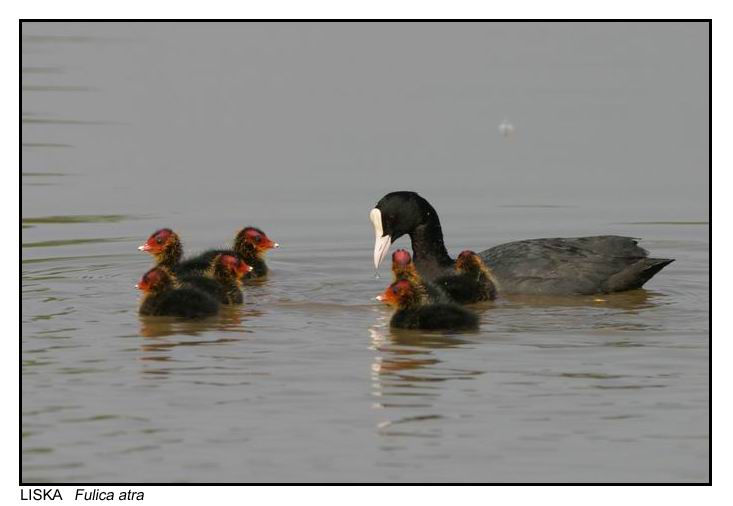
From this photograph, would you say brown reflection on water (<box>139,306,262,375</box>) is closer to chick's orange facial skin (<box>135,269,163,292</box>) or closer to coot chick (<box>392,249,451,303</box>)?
chick's orange facial skin (<box>135,269,163,292</box>)

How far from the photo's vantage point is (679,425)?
32.0 ft

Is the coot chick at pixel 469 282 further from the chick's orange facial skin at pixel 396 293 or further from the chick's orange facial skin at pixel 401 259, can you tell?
the chick's orange facial skin at pixel 396 293

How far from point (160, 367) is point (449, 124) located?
38.0 ft

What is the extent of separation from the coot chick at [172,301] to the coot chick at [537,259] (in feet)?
6.23

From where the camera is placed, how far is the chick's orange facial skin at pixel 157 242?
49.0 feet

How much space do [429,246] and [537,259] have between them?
1109 millimetres

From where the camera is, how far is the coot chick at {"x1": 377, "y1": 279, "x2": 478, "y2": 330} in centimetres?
1230

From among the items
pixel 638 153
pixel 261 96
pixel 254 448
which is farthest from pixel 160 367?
pixel 261 96

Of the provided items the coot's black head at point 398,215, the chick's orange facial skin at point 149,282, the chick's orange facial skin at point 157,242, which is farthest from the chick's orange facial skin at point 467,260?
the chick's orange facial skin at point 157,242

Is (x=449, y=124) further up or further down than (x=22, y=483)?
further up

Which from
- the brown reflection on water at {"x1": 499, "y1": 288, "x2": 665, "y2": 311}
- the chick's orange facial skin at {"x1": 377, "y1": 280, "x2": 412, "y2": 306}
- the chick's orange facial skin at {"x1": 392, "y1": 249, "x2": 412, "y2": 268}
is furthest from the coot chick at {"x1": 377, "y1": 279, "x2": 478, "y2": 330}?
the brown reflection on water at {"x1": 499, "y1": 288, "x2": 665, "y2": 311}

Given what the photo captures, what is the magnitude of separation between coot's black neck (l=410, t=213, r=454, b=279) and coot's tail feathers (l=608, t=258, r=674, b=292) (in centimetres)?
146

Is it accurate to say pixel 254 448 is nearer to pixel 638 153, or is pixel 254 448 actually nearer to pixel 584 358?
pixel 584 358

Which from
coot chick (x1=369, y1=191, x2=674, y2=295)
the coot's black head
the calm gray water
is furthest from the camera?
the coot's black head
